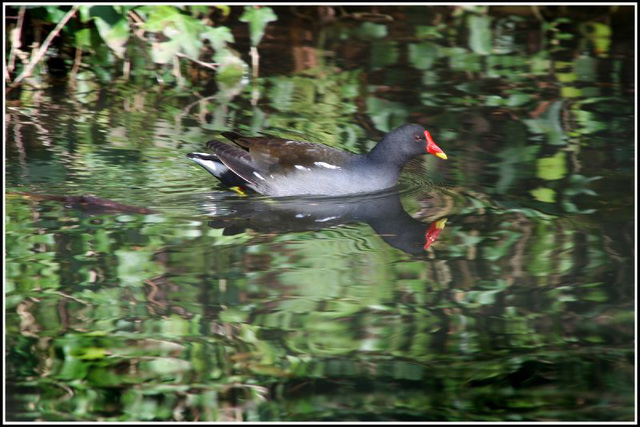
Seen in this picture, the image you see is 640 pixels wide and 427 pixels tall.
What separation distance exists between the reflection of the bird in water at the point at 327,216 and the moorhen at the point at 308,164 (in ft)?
0.28

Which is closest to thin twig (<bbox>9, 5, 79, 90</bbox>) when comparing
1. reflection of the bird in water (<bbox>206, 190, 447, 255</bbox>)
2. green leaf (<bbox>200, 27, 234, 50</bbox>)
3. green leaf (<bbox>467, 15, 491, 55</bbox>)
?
green leaf (<bbox>200, 27, 234, 50</bbox>)

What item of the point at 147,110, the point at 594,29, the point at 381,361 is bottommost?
the point at 381,361

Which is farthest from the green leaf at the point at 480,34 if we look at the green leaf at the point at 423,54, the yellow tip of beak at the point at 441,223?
the yellow tip of beak at the point at 441,223

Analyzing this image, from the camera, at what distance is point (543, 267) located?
5363 millimetres

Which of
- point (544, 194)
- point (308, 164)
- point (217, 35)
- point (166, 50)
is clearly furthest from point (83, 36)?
point (544, 194)

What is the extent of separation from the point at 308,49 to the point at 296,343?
544 centimetres

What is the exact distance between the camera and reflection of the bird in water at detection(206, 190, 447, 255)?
581 cm

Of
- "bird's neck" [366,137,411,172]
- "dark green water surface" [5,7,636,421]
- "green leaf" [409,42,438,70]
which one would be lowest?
"dark green water surface" [5,7,636,421]

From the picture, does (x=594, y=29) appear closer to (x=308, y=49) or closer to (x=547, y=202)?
(x=308, y=49)

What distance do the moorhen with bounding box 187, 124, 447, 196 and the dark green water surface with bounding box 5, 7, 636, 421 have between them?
0.11 meters

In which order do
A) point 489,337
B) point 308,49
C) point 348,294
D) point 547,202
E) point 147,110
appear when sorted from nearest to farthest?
point 489,337 < point 348,294 < point 547,202 < point 147,110 < point 308,49

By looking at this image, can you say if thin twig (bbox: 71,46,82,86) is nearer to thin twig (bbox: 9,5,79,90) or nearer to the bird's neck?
thin twig (bbox: 9,5,79,90)

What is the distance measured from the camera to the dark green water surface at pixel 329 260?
13.9ft

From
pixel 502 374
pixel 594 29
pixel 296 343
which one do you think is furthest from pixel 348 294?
pixel 594 29
